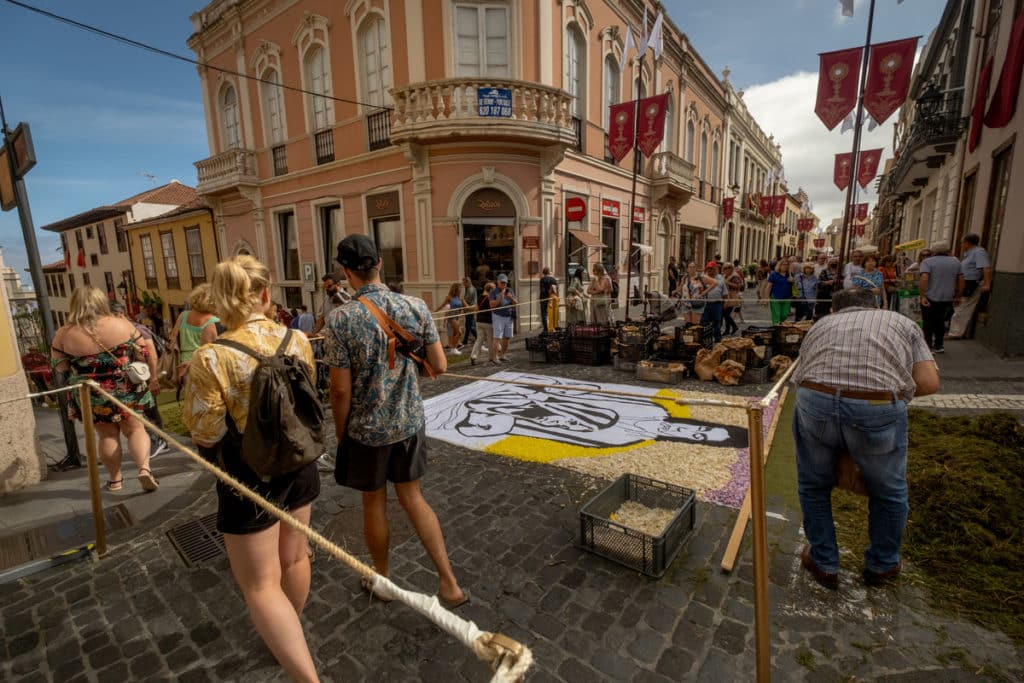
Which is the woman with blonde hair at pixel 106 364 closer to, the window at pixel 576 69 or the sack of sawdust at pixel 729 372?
the sack of sawdust at pixel 729 372

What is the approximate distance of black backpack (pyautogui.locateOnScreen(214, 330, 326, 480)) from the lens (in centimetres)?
182

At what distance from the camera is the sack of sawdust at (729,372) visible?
22.9 ft

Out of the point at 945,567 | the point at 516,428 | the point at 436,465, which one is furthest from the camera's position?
the point at 516,428

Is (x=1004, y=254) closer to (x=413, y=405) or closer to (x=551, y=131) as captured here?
(x=551, y=131)

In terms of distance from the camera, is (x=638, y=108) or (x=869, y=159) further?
(x=869, y=159)

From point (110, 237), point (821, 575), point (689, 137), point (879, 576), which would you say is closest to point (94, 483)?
point (821, 575)

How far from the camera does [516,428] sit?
551 centimetres

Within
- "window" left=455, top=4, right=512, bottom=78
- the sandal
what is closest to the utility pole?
the sandal

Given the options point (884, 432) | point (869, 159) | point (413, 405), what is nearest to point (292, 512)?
point (413, 405)

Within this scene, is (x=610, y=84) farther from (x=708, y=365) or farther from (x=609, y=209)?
(x=708, y=365)

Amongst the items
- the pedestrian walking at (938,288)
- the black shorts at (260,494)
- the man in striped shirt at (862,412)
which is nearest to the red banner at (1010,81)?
the pedestrian walking at (938,288)

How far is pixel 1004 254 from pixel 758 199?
31.1 metres

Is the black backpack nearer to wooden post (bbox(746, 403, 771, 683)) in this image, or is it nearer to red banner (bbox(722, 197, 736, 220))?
wooden post (bbox(746, 403, 771, 683))

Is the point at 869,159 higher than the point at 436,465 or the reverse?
higher
